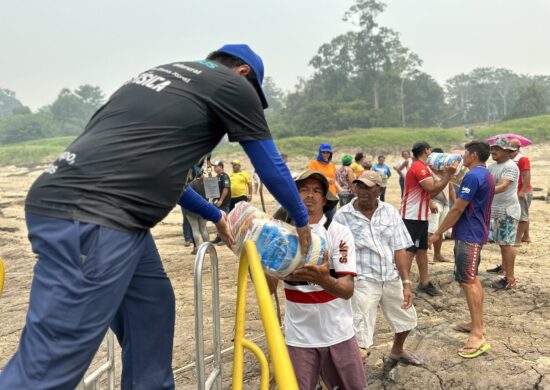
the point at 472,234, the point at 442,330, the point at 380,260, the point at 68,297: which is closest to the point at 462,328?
the point at 442,330

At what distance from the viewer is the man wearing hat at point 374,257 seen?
Answer: 352cm

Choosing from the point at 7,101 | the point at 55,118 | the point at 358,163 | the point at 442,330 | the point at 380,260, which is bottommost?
the point at 442,330

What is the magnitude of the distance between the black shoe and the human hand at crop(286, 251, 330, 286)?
3560 millimetres

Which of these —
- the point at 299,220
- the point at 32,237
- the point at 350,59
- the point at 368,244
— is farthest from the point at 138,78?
the point at 350,59

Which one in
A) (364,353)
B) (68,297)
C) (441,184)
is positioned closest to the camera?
(68,297)

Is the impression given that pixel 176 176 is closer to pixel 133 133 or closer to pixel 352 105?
pixel 133 133

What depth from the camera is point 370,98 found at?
57.7m

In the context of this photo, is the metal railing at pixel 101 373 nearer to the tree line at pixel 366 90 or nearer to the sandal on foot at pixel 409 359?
the sandal on foot at pixel 409 359

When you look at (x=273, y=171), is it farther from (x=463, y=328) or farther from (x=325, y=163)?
(x=325, y=163)

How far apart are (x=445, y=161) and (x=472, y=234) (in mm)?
1152

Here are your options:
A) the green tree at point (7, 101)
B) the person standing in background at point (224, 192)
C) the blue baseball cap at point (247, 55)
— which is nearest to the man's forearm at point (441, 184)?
the blue baseball cap at point (247, 55)

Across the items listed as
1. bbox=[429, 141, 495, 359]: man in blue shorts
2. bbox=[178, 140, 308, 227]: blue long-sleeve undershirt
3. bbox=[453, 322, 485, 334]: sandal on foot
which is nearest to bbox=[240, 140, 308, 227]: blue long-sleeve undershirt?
bbox=[178, 140, 308, 227]: blue long-sleeve undershirt

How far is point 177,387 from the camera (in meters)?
3.84

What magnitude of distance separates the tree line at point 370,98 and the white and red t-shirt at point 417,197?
43617 millimetres
